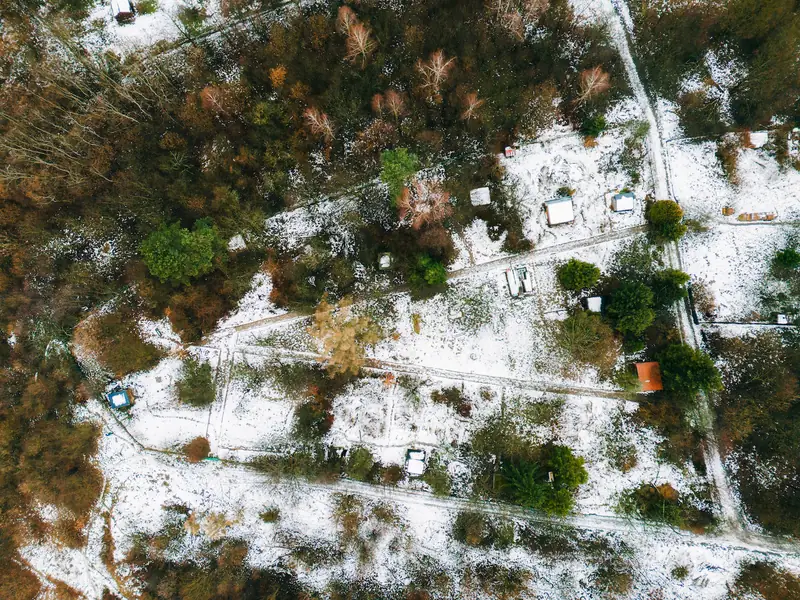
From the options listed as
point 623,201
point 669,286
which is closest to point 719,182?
point 623,201

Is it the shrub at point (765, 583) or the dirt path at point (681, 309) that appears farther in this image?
the dirt path at point (681, 309)

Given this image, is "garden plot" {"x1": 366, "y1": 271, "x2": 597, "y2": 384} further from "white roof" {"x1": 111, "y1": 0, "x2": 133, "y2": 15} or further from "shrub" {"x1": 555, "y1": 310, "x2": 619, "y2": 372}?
"white roof" {"x1": 111, "y1": 0, "x2": 133, "y2": 15}

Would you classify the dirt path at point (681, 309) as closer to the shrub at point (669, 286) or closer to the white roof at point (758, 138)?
the shrub at point (669, 286)

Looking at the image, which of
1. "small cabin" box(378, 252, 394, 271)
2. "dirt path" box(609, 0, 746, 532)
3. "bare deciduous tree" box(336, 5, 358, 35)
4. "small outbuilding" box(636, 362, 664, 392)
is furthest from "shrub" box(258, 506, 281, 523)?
"bare deciduous tree" box(336, 5, 358, 35)

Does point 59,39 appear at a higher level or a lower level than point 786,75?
higher

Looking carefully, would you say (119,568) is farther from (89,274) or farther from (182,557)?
(89,274)

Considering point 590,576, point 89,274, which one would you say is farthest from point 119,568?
point 590,576

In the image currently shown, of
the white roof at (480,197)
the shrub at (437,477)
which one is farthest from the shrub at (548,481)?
the white roof at (480,197)
